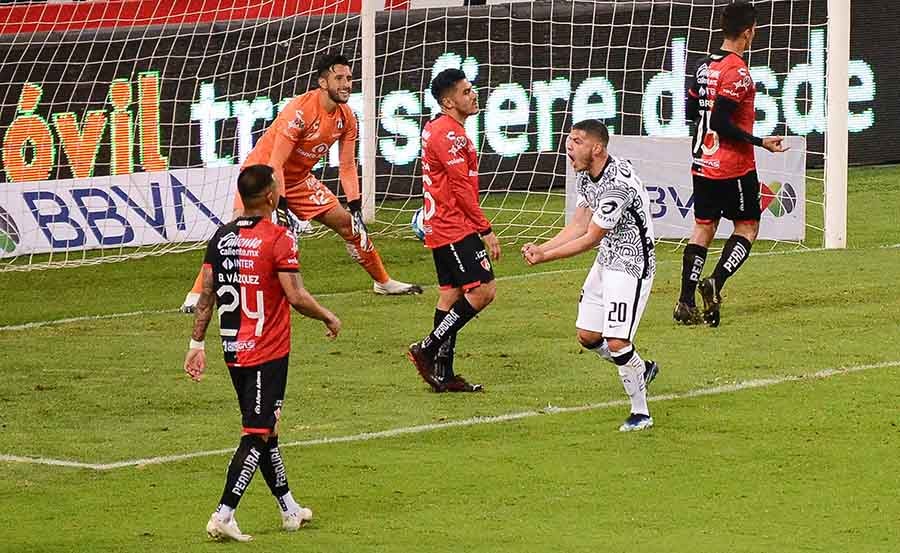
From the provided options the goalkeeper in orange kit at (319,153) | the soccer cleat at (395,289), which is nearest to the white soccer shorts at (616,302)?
the goalkeeper in orange kit at (319,153)

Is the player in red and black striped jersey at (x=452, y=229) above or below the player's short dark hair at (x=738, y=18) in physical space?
below

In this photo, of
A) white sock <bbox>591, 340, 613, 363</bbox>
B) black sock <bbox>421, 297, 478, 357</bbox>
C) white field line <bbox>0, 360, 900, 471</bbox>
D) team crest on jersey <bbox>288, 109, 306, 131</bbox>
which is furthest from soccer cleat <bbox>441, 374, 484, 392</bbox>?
team crest on jersey <bbox>288, 109, 306, 131</bbox>

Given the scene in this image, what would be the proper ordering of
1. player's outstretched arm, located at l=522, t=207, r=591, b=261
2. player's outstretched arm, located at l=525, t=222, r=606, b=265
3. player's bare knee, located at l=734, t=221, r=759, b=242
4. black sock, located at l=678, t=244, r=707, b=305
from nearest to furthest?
player's outstretched arm, located at l=525, t=222, r=606, b=265 → player's outstretched arm, located at l=522, t=207, r=591, b=261 → black sock, located at l=678, t=244, r=707, b=305 → player's bare knee, located at l=734, t=221, r=759, b=242

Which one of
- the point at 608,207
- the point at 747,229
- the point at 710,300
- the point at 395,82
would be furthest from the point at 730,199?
the point at 395,82

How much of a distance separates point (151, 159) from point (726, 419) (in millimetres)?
11912

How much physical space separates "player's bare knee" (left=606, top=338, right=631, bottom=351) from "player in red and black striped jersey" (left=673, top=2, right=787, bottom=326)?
3376mm

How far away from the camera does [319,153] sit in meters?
14.7

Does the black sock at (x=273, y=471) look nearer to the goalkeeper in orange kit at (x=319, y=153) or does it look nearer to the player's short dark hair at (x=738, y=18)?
the goalkeeper in orange kit at (x=319, y=153)

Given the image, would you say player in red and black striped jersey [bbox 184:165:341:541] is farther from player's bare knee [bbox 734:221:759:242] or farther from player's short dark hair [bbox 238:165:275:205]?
player's bare knee [bbox 734:221:759:242]

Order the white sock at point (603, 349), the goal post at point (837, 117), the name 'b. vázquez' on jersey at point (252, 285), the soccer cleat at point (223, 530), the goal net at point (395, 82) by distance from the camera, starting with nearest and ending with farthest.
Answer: the soccer cleat at point (223, 530) < the name 'b. vázquez' on jersey at point (252, 285) < the white sock at point (603, 349) < the goal post at point (837, 117) < the goal net at point (395, 82)

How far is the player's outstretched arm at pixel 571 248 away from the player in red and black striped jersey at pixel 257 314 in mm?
1844

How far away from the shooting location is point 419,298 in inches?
605

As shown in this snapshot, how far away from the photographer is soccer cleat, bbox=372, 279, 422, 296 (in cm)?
1553

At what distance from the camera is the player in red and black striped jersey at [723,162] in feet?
43.4
